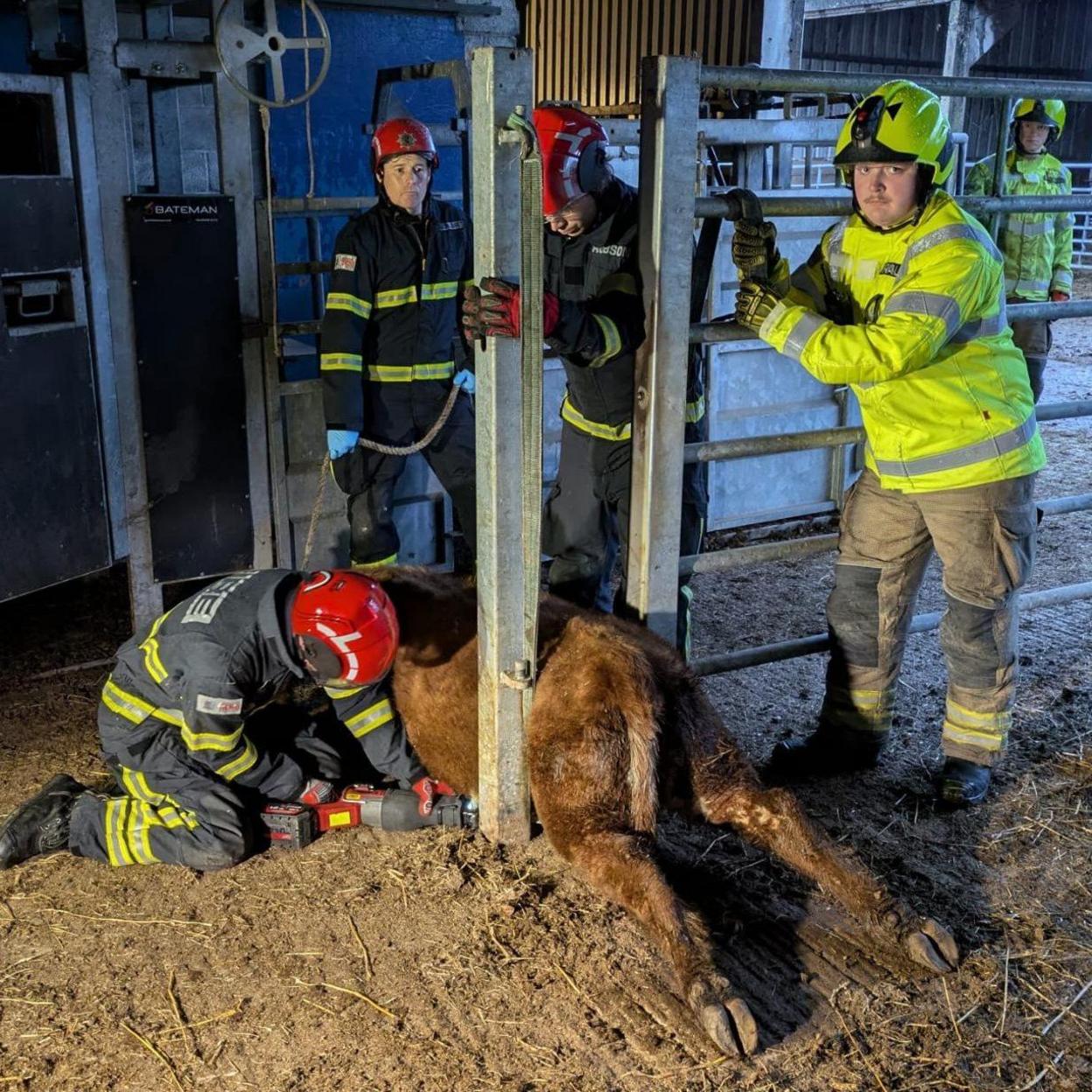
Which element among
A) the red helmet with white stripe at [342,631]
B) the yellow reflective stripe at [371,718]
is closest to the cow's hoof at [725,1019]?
the red helmet with white stripe at [342,631]

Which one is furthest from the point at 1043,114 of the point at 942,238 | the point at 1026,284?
the point at 942,238

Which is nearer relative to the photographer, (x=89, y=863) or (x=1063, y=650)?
(x=89, y=863)

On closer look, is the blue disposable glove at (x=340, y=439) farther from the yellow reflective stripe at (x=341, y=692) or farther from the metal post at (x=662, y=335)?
the metal post at (x=662, y=335)

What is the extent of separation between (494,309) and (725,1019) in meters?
1.96

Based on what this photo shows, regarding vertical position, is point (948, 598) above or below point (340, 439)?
below

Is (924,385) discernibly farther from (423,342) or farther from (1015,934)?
(423,342)

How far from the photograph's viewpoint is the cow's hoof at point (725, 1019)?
10.2 feet

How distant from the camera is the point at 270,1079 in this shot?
3041 mm

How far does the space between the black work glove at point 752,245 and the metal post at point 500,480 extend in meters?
0.86

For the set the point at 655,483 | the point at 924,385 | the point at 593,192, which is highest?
the point at 593,192

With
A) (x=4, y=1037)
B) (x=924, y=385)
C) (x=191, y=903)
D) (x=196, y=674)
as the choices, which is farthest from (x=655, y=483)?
(x=4, y=1037)

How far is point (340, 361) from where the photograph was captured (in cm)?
551

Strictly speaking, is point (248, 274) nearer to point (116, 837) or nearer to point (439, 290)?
point (439, 290)

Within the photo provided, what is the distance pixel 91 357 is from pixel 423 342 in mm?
1467
